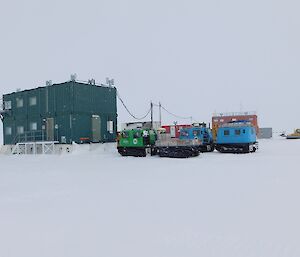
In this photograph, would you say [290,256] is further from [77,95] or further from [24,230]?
[77,95]

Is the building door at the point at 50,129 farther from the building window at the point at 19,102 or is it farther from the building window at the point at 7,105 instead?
the building window at the point at 7,105

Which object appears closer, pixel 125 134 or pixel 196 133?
pixel 125 134

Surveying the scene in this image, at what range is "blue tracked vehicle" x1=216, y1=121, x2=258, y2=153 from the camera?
26.0m

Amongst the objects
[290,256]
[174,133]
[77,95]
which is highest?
[77,95]

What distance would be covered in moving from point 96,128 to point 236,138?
1468 cm

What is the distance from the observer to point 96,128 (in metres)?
32.1

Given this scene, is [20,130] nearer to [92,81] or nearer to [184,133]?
[92,81]

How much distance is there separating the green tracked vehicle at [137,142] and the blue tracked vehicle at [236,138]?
6.17 m

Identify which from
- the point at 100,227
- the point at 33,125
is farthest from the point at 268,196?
the point at 33,125

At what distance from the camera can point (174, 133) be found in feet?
104

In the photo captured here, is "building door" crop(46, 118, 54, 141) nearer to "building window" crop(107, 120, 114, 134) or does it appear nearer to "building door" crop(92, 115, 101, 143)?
"building door" crop(92, 115, 101, 143)

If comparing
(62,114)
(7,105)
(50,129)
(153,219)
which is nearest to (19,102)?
(7,105)

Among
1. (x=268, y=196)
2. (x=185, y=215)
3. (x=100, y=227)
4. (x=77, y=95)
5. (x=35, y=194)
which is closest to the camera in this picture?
(x=100, y=227)

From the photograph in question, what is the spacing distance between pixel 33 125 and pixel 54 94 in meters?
4.86
